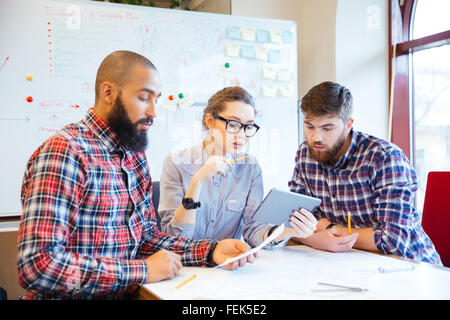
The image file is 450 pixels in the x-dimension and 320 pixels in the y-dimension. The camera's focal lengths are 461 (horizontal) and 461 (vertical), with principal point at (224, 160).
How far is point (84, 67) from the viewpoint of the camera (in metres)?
2.79

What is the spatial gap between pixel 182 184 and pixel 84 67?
1320 mm

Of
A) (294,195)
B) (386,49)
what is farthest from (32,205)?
(386,49)

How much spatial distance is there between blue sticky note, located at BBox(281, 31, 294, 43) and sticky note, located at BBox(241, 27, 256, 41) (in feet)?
0.81

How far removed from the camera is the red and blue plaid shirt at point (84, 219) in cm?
105

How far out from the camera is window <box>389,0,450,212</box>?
3.27 m

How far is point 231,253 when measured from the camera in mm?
1352

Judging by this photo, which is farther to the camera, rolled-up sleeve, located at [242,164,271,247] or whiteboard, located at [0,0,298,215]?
whiteboard, located at [0,0,298,215]

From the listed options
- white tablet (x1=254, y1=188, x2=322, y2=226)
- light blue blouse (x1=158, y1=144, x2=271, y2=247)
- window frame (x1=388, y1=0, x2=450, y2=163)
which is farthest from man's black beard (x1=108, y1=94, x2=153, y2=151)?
window frame (x1=388, y1=0, x2=450, y2=163)

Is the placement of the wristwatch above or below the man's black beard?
below

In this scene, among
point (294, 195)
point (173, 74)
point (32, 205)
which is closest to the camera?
point (32, 205)

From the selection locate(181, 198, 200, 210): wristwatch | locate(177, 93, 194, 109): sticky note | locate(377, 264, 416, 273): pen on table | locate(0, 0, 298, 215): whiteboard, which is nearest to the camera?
locate(377, 264, 416, 273): pen on table

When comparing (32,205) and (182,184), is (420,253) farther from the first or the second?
(32,205)

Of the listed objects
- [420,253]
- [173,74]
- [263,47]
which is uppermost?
[263,47]

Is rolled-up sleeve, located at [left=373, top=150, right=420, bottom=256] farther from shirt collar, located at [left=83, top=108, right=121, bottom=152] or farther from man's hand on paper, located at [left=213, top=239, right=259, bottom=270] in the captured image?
shirt collar, located at [left=83, top=108, right=121, bottom=152]
